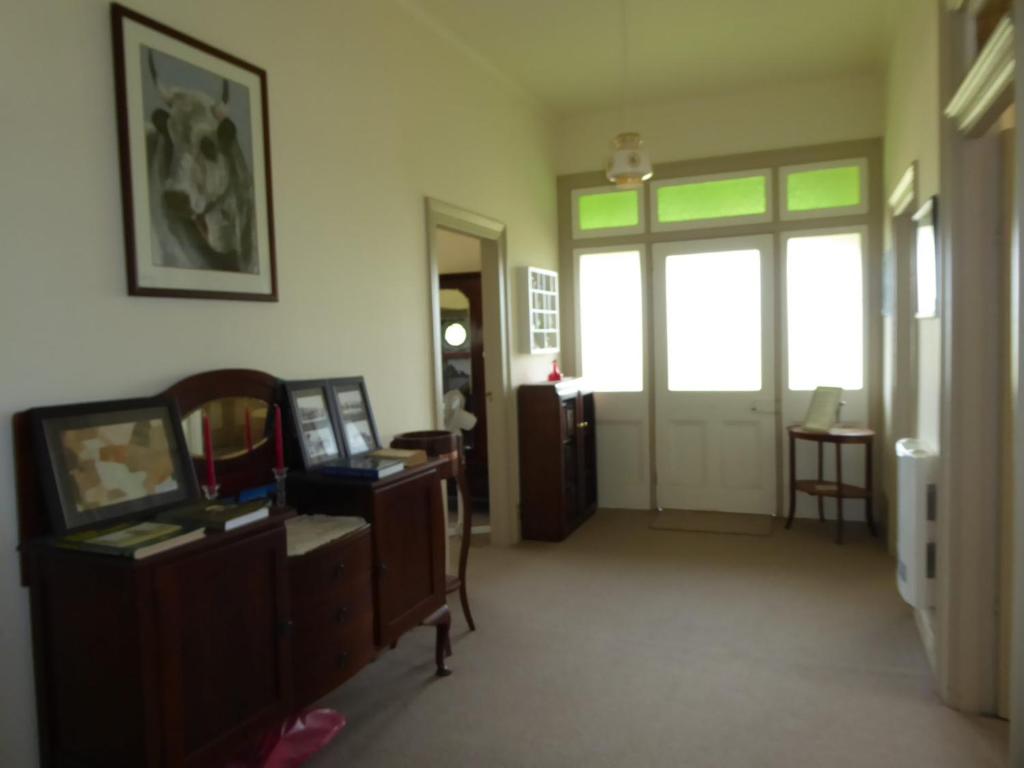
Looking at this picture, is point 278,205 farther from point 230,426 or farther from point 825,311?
point 825,311

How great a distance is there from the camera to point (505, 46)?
4445 millimetres

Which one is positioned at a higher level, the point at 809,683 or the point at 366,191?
the point at 366,191

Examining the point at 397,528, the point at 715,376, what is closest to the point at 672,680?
the point at 397,528

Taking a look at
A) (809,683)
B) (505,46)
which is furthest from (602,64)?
(809,683)

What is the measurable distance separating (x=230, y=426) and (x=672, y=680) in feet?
6.58

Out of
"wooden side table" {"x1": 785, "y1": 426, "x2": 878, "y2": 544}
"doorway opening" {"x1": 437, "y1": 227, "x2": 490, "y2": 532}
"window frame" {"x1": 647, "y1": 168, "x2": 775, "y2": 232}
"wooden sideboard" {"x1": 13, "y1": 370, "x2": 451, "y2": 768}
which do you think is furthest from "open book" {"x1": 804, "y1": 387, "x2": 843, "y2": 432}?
"wooden sideboard" {"x1": 13, "y1": 370, "x2": 451, "y2": 768}

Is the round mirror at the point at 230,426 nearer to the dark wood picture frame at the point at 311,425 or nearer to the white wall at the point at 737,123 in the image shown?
the dark wood picture frame at the point at 311,425

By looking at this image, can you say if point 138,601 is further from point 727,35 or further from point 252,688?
point 727,35

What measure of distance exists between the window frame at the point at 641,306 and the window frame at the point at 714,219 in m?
0.24

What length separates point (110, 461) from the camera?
79.2 inches

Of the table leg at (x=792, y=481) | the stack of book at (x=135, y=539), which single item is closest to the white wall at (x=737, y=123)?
the table leg at (x=792, y=481)

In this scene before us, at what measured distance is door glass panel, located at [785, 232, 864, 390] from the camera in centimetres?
523

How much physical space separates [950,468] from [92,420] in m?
2.84

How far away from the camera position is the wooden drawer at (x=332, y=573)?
2.22m
